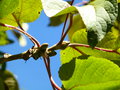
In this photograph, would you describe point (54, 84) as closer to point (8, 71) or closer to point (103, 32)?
point (103, 32)

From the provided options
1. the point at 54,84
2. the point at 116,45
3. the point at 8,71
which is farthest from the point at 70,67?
the point at 8,71

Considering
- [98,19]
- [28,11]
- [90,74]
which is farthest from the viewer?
[28,11]

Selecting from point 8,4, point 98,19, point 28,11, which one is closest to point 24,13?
point 28,11

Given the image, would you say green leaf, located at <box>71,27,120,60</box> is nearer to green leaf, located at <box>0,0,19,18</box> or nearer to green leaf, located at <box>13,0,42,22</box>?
green leaf, located at <box>13,0,42,22</box>

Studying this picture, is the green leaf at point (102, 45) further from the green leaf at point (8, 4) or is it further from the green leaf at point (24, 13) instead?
the green leaf at point (8, 4)

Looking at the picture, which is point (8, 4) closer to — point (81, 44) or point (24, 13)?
point (24, 13)

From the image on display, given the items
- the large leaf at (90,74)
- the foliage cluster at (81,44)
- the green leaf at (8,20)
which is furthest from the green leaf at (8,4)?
the large leaf at (90,74)

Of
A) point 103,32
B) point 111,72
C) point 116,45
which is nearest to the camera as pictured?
point 103,32
